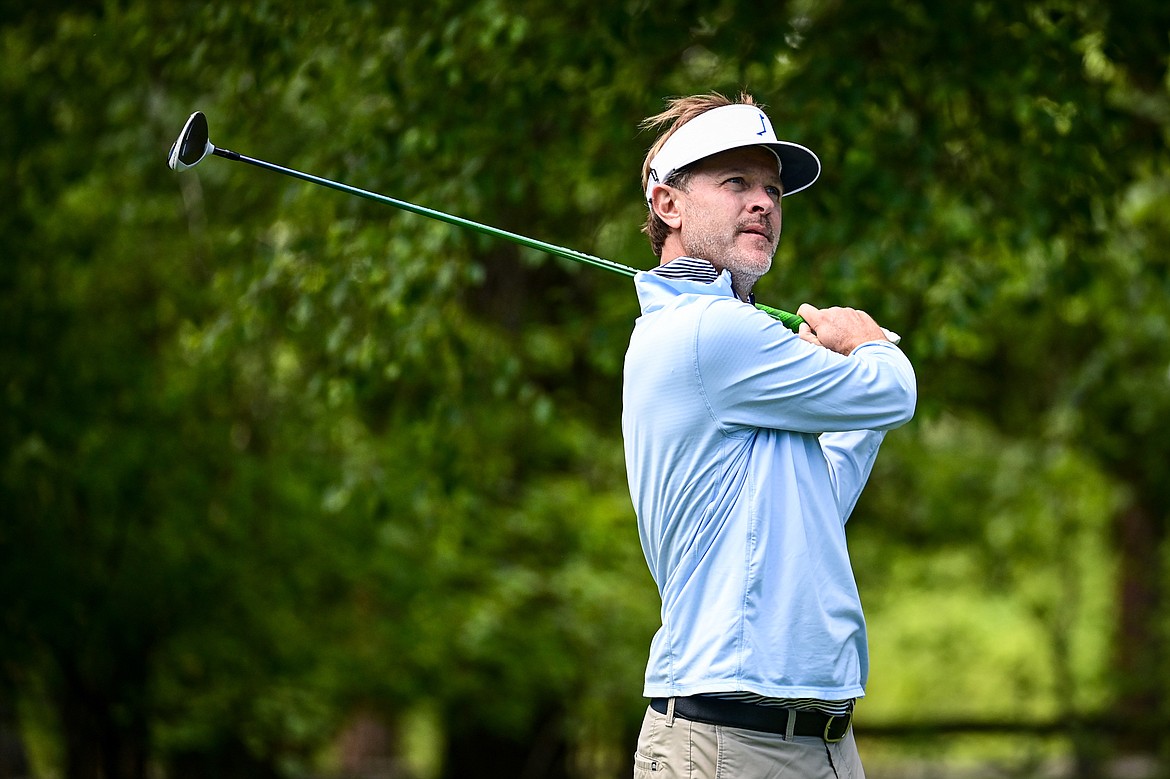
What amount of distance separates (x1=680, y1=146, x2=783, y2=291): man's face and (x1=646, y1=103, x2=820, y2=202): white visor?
45 millimetres

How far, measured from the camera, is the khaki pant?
8.13ft

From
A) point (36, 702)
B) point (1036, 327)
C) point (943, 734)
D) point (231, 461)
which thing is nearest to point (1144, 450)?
point (1036, 327)

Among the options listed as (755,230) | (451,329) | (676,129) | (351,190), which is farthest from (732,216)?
(451,329)

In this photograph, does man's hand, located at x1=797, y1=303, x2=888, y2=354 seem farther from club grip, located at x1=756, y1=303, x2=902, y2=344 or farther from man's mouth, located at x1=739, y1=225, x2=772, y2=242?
man's mouth, located at x1=739, y1=225, x2=772, y2=242

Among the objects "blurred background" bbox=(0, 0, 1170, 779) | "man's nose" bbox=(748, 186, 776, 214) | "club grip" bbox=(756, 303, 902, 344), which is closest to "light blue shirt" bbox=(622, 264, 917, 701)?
"club grip" bbox=(756, 303, 902, 344)

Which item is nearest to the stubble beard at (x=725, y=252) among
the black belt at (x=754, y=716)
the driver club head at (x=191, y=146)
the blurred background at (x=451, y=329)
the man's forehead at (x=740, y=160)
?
the man's forehead at (x=740, y=160)

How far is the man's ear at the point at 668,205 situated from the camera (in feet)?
9.10

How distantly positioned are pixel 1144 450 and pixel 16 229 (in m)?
7.86

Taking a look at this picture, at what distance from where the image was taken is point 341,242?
18.8ft

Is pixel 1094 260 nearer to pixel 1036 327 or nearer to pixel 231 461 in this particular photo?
pixel 1036 327

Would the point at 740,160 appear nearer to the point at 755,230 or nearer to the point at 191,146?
the point at 755,230

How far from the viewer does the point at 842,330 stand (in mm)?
2717

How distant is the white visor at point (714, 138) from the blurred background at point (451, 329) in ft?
7.71

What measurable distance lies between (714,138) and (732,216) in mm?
148
